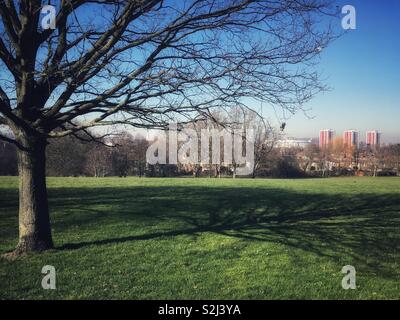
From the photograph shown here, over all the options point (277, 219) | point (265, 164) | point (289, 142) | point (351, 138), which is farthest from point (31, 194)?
point (351, 138)

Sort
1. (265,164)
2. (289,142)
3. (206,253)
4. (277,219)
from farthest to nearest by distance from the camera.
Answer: (265,164), (289,142), (277,219), (206,253)

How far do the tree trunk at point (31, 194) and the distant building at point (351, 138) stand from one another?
210 ft

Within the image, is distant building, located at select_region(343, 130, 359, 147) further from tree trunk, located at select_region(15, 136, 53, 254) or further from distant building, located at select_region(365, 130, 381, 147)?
tree trunk, located at select_region(15, 136, 53, 254)

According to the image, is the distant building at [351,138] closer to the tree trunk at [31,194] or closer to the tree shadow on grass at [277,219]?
the tree shadow on grass at [277,219]

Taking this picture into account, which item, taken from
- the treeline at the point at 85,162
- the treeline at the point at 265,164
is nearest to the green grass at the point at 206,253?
the treeline at the point at 85,162

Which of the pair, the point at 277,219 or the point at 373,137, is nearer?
the point at 277,219

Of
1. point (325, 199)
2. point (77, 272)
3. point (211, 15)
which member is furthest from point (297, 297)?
point (325, 199)

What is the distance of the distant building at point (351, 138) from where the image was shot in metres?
65.6

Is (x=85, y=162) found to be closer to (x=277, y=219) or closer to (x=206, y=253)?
(x=277, y=219)

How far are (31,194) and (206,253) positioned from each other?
13.4 feet

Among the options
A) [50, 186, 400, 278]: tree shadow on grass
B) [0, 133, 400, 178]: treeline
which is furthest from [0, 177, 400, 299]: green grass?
[0, 133, 400, 178]: treeline

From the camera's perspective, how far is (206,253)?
334 inches

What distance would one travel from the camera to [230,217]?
13.5 meters
